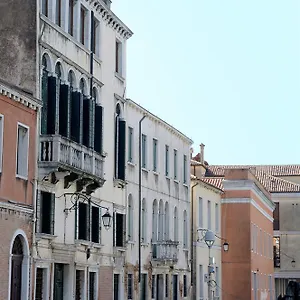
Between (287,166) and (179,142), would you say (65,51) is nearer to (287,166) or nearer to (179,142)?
(179,142)

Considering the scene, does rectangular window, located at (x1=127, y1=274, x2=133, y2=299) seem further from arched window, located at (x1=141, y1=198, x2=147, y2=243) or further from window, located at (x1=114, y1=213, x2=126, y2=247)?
arched window, located at (x1=141, y1=198, x2=147, y2=243)

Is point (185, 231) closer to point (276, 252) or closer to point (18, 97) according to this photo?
point (18, 97)

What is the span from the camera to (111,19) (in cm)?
3700

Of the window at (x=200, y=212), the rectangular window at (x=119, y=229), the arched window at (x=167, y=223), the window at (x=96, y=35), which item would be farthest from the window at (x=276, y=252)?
the window at (x=96, y=35)

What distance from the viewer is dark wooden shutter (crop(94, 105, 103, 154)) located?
34.1 meters

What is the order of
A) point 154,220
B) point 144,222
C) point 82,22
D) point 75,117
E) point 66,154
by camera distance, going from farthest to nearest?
point 154,220, point 144,222, point 82,22, point 75,117, point 66,154

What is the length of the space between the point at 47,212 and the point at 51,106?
10.6ft

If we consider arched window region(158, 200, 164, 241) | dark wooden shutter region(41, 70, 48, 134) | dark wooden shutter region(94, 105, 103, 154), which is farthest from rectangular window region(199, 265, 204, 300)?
dark wooden shutter region(41, 70, 48, 134)

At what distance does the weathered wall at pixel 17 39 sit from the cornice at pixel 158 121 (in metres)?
10.6

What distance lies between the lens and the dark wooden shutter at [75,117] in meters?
31.6

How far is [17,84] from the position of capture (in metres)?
29.0

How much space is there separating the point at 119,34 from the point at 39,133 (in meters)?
10.8

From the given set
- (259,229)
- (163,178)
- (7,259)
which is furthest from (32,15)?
(259,229)

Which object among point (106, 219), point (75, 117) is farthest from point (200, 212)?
point (75, 117)
